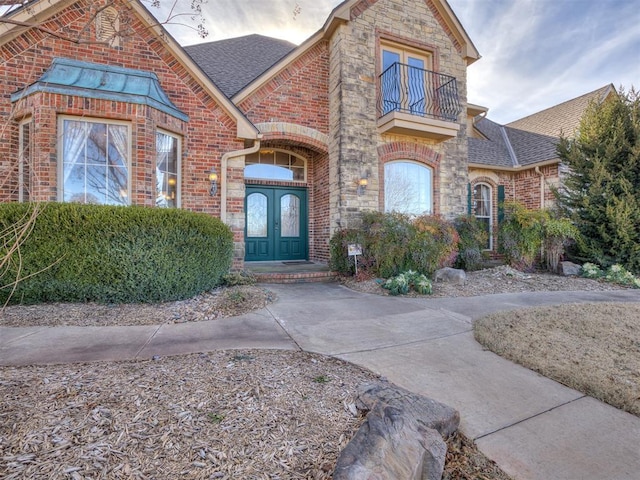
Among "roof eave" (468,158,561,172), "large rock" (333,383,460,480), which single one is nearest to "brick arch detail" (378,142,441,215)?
"roof eave" (468,158,561,172)

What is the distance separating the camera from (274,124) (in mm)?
8367

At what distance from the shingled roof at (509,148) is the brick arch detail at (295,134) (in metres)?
6.06

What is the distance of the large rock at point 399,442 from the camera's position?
4.94 ft

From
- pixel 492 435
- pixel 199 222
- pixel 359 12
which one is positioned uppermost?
pixel 359 12

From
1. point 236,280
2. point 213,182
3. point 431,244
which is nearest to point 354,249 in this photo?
point 431,244

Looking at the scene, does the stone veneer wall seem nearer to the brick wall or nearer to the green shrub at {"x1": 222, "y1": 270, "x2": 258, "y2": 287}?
the brick wall

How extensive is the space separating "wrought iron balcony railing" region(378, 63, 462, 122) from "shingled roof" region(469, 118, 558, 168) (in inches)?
115

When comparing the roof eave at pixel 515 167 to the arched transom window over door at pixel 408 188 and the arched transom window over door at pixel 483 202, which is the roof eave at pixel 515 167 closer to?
the arched transom window over door at pixel 483 202

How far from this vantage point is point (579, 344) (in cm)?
353

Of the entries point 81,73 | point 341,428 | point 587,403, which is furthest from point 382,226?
point 81,73

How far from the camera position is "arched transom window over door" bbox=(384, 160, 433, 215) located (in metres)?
9.14

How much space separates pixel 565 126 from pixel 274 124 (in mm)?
12375

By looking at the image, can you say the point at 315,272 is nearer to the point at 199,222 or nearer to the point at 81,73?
the point at 199,222

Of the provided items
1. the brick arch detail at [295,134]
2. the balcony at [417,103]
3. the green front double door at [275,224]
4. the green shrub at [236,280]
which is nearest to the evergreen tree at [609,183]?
the balcony at [417,103]
